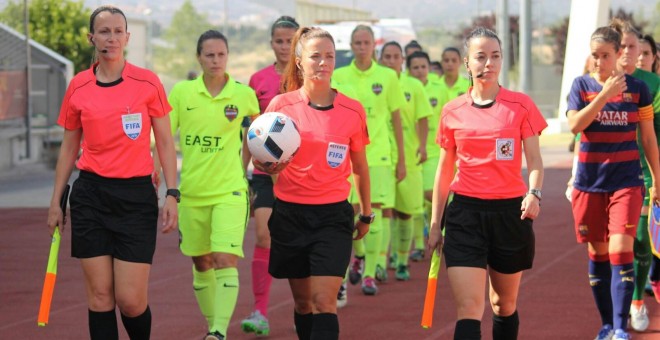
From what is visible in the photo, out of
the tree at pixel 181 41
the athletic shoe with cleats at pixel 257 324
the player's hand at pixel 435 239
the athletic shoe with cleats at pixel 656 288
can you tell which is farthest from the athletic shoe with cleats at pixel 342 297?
the tree at pixel 181 41

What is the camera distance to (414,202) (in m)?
13.3

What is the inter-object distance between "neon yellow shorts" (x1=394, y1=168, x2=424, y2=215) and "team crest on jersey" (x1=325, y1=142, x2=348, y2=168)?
227 inches

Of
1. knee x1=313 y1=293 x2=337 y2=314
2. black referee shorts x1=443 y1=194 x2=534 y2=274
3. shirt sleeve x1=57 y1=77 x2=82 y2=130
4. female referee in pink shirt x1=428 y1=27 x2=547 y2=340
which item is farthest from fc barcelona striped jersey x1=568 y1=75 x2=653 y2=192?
shirt sleeve x1=57 y1=77 x2=82 y2=130

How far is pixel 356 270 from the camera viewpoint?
12078mm

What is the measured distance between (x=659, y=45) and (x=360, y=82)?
101 inches

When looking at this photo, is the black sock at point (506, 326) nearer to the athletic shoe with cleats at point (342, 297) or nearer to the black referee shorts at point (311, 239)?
→ the black referee shorts at point (311, 239)

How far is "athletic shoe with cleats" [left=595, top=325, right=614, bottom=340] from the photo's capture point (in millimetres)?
9055

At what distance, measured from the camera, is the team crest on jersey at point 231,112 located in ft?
29.3

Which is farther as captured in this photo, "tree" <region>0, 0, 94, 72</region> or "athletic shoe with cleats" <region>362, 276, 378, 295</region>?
"tree" <region>0, 0, 94, 72</region>

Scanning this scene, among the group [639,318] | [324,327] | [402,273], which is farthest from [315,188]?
[402,273]

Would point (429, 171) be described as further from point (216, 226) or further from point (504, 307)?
point (504, 307)

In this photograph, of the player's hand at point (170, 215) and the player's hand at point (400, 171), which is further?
the player's hand at point (400, 171)

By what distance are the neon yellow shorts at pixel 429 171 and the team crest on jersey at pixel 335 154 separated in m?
6.84

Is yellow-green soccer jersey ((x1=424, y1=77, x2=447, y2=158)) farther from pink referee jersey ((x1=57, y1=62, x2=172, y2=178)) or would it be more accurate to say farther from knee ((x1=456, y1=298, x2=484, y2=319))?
knee ((x1=456, y1=298, x2=484, y2=319))
